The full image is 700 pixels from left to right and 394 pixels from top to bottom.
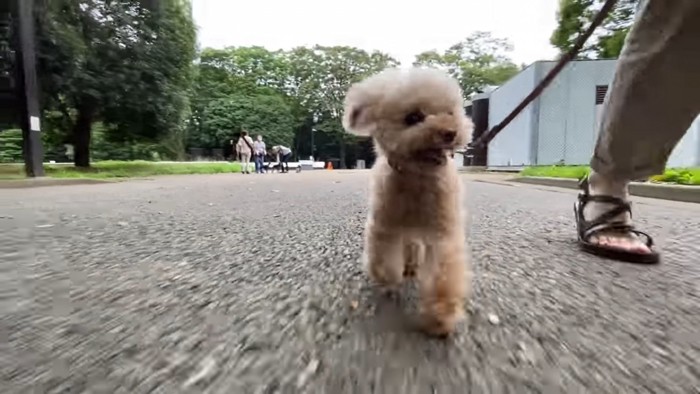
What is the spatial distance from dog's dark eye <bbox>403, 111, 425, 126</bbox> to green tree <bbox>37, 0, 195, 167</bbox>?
1214 cm

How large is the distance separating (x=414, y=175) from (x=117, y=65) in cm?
1664

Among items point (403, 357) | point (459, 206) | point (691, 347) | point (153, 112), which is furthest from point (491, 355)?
point (153, 112)

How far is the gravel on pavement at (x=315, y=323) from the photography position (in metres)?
0.93

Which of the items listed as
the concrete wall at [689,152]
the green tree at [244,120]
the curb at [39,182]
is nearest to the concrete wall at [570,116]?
the concrete wall at [689,152]

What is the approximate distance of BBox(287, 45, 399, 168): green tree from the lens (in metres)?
29.5

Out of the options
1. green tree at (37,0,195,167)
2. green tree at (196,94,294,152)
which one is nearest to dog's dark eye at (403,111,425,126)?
green tree at (37,0,195,167)

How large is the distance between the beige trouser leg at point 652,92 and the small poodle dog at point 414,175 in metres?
0.71

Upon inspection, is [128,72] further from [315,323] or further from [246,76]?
[246,76]

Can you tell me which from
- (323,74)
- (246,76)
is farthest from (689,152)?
(246,76)

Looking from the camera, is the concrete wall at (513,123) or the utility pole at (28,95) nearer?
the utility pole at (28,95)

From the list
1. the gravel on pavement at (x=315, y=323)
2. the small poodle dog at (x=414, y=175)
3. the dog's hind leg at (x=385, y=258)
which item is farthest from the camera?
the dog's hind leg at (x=385, y=258)

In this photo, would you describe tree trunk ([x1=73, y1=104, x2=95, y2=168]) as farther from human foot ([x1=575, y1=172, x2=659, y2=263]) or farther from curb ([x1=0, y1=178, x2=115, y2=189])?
human foot ([x1=575, y1=172, x2=659, y2=263])

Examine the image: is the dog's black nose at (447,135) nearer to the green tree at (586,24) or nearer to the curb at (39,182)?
the curb at (39,182)

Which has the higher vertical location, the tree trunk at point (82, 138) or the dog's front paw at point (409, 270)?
the tree trunk at point (82, 138)
